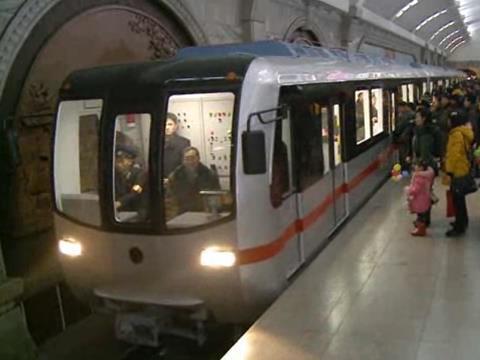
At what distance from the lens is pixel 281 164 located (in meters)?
5.81

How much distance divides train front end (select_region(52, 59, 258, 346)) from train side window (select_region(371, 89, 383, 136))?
5769 mm

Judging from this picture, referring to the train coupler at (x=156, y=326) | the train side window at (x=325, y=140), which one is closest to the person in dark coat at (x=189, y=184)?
the train coupler at (x=156, y=326)

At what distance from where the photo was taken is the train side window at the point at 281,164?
5.60 metres

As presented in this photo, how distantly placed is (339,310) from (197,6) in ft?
26.3

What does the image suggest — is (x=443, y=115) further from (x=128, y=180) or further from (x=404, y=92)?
(x=128, y=180)

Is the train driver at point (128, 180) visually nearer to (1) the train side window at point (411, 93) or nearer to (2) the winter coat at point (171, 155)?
(2) the winter coat at point (171, 155)

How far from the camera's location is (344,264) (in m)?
6.72

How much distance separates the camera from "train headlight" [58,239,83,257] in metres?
5.68

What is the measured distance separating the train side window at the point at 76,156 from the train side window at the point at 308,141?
2.02 m

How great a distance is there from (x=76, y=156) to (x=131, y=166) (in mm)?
723

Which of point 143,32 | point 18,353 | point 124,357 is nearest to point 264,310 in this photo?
point 124,357

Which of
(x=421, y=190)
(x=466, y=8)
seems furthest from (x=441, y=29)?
(x=421, y=190)

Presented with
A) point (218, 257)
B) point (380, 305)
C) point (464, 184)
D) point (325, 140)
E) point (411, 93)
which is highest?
point (411, 93)

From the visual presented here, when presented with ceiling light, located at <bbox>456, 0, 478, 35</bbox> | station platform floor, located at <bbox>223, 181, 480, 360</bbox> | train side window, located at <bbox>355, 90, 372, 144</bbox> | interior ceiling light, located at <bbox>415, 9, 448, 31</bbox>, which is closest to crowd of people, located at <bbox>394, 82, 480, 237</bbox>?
station platform floor, located at <bbox>223, 181, 480, 360</bbox>
